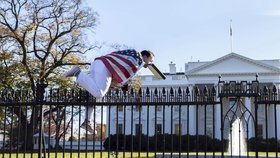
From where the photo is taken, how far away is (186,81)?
196ft

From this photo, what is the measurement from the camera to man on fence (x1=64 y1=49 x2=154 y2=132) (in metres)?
6.39

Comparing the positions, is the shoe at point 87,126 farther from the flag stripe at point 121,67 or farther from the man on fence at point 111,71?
the flag stripe at point 121,67

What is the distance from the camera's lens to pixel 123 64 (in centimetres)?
653

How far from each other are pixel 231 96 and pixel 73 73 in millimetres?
2295

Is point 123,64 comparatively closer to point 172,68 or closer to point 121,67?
point 121,67

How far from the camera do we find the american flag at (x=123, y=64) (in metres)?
6.48

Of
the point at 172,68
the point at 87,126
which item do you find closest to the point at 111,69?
the point at 87,126

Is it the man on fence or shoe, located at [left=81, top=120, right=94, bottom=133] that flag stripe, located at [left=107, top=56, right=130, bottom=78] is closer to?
the man on fence

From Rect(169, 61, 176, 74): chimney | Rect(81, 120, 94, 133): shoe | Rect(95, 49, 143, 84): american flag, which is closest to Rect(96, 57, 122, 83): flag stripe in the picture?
Rect(95, 49, 143, 84): american flag

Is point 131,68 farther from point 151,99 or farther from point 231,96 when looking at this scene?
point 231,96

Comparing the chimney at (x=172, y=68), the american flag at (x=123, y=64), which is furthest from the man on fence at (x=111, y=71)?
the chimney at (x=172, y=68)

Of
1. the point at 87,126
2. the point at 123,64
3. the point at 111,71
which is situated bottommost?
the point at 87,126

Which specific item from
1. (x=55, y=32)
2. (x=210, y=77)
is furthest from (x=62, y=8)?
(x=210, y=77)

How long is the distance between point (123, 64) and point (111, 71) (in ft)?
0.65
